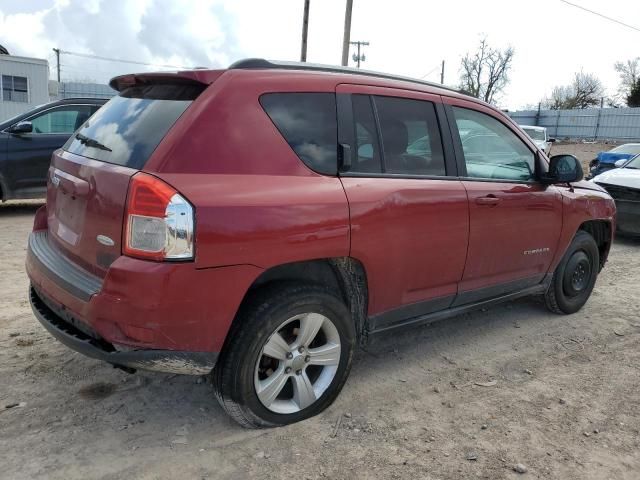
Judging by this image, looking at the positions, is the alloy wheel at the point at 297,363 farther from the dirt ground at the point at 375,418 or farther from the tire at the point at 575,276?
the tire at the point at 575,276

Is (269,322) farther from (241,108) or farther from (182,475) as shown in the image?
(241,108)

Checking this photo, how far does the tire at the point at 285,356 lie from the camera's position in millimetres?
2666

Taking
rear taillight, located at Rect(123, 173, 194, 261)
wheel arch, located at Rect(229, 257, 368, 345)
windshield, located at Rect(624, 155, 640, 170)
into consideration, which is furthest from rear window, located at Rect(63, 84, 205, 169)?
windshield, located at Rect(624, 155, 640, 170)

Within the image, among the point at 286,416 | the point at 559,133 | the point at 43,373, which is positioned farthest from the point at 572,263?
the point at 559,133

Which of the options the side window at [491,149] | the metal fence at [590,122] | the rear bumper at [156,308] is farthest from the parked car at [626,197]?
the metal fence at [590,122]

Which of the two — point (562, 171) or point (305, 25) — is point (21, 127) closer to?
point (562, 171)

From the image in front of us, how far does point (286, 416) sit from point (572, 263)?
10.0 feet

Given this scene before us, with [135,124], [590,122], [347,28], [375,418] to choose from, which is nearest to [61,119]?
[135,124]

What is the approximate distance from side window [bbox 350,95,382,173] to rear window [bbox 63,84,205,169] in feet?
2.97

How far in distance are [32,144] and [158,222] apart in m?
6.93

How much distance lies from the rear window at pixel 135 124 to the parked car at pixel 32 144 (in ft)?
18.7

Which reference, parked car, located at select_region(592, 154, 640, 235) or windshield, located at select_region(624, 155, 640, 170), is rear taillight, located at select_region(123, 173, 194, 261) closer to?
parked car, located at select_region(592, 154, 640, 235)

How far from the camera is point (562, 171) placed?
4215mm

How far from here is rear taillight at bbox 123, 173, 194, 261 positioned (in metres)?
2.38
